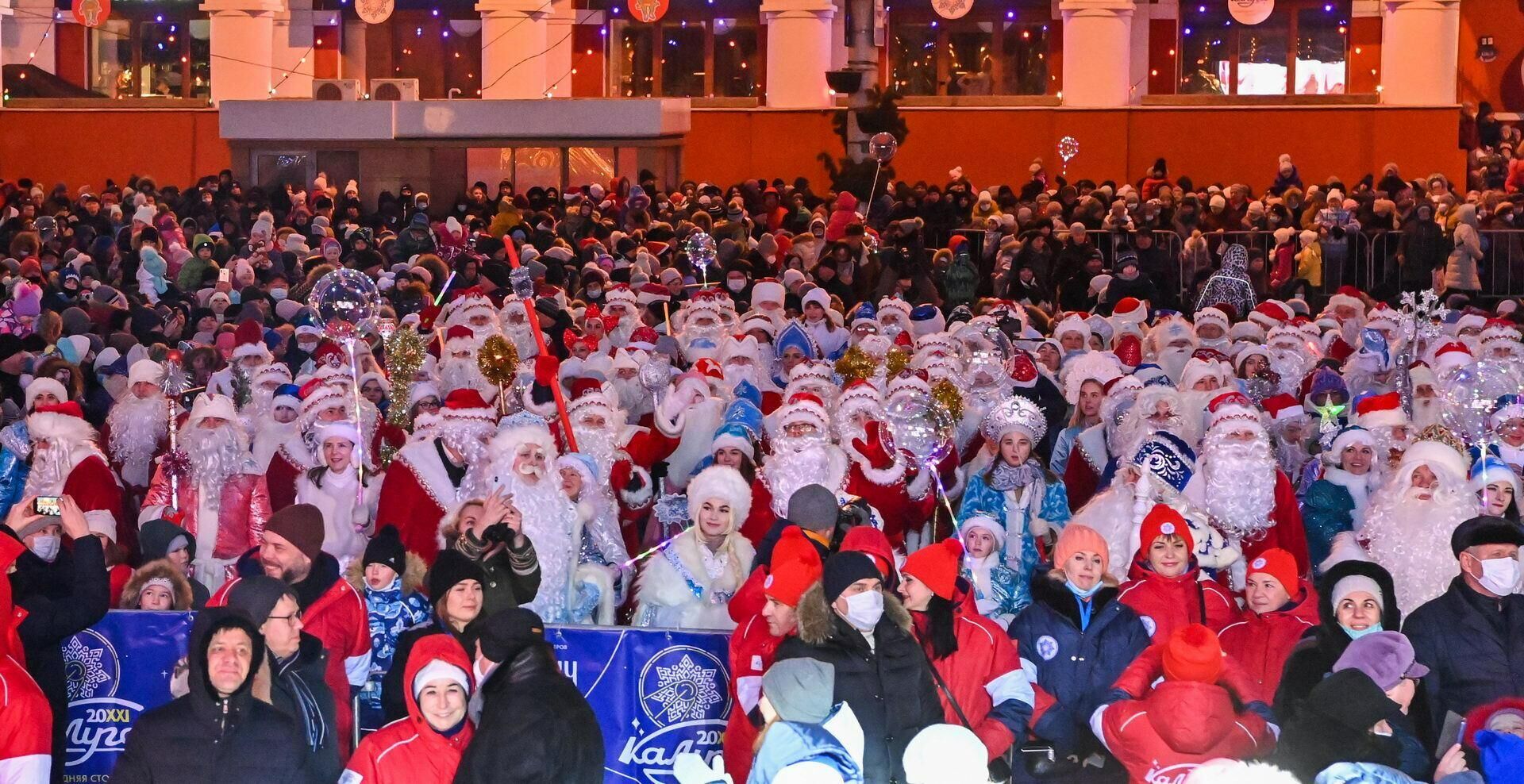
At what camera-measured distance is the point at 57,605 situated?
7.04 metres

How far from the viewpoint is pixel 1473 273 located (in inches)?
805

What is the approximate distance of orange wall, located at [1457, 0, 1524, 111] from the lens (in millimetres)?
34906

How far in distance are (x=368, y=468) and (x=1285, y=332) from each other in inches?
263

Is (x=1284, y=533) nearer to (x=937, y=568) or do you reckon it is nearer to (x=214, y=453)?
(x=937, y=568)

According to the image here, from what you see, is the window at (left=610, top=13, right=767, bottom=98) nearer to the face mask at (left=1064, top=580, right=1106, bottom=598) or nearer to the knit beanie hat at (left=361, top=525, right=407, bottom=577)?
the knit beanie hat at (left=361, top=525, right=407, bottom=577)

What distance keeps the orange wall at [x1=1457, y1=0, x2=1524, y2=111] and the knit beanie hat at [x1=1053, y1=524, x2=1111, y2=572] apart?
2986 centimetres

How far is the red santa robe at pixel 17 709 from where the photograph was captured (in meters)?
6.62

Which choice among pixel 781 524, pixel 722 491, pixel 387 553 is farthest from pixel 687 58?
pixel 387 553

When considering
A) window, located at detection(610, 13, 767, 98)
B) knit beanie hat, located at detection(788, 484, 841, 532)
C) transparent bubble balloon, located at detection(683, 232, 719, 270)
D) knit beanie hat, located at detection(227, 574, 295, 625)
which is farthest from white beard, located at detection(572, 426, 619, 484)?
window, located at detection(610, 13, 767, 98)

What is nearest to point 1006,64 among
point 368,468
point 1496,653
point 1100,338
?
point 1100,338

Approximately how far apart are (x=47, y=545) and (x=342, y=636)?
1139 mm

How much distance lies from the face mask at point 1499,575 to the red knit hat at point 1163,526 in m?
1.07

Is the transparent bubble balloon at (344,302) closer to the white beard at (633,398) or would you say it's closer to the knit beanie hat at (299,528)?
the white beard at (633,398)

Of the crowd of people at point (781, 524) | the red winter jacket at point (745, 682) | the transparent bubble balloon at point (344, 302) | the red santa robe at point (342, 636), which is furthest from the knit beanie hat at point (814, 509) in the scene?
the transparent bubble balloon at point (344, 302)
